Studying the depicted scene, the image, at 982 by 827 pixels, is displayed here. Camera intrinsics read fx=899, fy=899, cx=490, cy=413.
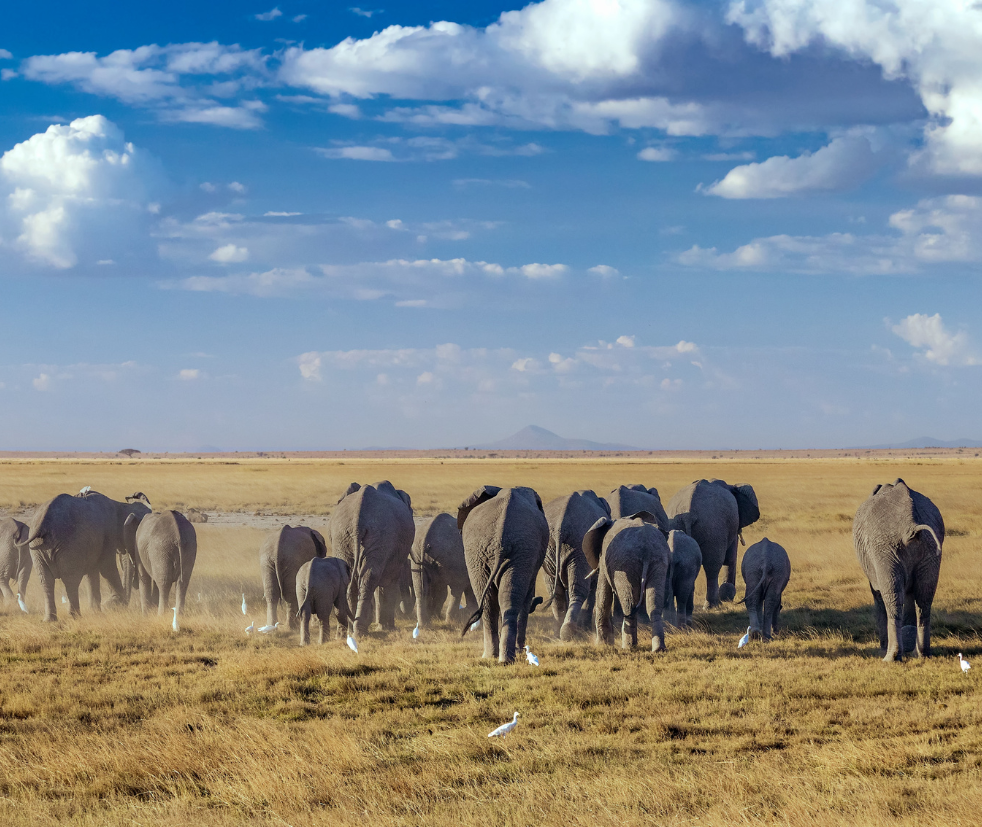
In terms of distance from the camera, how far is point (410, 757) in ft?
27.6

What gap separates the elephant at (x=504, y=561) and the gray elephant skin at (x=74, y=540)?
28.9 ft

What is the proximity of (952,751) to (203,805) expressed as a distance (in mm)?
6702

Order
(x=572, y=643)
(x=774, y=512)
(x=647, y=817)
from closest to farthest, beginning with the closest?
(x=647, y=817)
(x=572, y=643)
(x=774, y=512)

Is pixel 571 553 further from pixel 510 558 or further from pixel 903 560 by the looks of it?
pixel 903 560

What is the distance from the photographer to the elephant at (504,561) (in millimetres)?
12086

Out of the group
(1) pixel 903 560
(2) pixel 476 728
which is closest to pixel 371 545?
(2) pixel 476 728

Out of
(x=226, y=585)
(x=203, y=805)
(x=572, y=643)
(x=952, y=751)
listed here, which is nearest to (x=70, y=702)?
(x=203, y=805)

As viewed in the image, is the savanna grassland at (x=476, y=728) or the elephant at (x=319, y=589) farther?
the elephant at (x=319, y=589)

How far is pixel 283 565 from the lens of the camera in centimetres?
1552

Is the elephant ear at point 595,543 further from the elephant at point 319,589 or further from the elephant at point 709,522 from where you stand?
the elephant at point 709,522

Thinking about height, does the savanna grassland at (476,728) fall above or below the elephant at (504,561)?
below

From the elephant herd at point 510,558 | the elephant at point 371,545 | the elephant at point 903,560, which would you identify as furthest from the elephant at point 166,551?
the elephant at point 903,560

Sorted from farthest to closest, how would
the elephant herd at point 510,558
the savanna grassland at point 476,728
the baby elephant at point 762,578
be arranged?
1. the baby elephant at point 762,578
2. the elephant herd at point 510,558
3. the savanna grassland at point 476,728

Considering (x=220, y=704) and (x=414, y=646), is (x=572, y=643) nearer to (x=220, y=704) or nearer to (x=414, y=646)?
(x=414, y=646)
